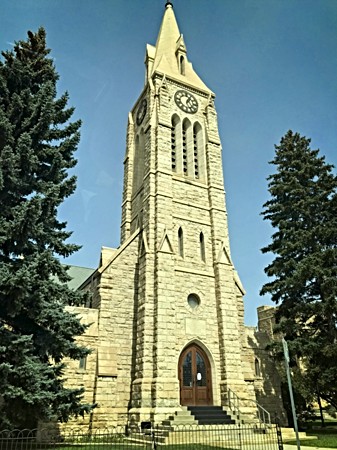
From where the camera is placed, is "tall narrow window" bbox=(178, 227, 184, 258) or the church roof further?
the church roof

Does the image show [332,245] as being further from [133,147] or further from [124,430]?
[133,147]

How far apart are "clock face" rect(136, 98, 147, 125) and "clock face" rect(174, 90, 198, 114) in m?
2.49

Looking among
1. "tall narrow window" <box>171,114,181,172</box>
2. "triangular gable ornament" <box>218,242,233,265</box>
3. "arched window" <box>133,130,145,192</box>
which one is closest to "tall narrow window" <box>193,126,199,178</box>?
"tall narrow window" <box>171,114,181,172</box>

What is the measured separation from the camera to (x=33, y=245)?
11633 mm

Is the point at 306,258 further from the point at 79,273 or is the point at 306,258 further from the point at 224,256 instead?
the point at 79,273

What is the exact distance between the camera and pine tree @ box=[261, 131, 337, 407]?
16656mm

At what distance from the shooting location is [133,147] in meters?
26.3

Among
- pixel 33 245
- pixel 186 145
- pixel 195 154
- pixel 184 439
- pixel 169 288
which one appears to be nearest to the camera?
pixel 33 245

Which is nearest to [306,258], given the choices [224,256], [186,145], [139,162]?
[224,256]

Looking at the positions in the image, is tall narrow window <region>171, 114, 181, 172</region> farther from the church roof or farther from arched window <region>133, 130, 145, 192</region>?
the church roof

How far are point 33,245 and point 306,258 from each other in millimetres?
13046

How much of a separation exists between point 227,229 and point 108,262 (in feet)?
25.1

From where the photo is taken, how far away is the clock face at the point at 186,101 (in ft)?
80.8

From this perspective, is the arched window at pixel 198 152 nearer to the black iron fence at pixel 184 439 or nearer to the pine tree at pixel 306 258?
the pine tree at pixel 306 258
